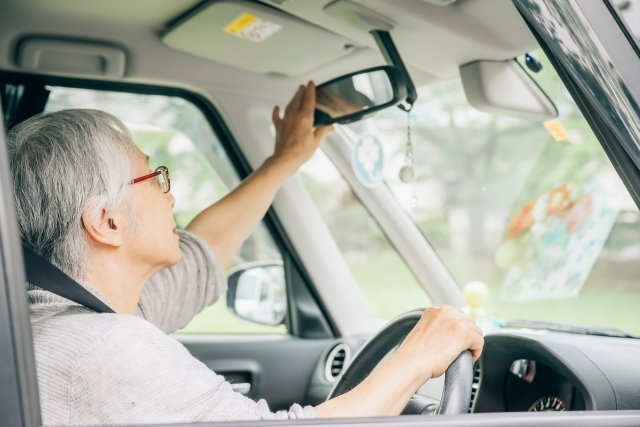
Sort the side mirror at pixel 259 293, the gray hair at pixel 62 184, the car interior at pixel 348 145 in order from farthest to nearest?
1. the side mirror at pixel 259 293
2. the gray hair at pixel 62 184
3. the car interior at pixel 348 145

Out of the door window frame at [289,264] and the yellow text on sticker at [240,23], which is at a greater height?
the yellow text on sticker at [240,23]

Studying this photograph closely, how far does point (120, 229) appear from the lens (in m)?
1.55

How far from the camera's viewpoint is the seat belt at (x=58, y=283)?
51.2 inches

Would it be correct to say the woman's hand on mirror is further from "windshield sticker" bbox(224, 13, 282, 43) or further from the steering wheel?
the steering wheel

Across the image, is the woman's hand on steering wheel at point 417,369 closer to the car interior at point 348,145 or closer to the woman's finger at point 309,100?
the car interior at point 348,145

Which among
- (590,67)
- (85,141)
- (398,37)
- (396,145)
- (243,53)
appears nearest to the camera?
(590,67)

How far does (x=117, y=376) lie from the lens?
118cm

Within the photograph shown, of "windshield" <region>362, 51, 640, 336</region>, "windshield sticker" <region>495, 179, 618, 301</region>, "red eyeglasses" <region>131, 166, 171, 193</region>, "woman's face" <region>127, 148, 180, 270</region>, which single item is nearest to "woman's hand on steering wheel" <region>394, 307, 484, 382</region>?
"windshield" <region>362, 51, 640, 336</region>

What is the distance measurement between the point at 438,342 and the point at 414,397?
14.3 inches

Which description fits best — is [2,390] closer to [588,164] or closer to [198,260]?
[198,260]

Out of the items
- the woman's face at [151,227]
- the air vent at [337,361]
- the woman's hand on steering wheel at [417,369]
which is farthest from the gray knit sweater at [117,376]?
the air vent at [337,361]

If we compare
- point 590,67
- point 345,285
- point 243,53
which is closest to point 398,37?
point 243,53

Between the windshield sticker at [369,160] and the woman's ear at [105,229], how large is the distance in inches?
53.9

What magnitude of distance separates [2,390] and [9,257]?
0.17 meters
